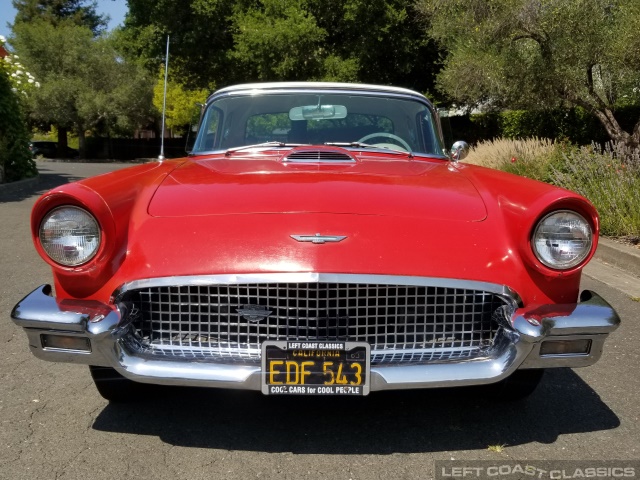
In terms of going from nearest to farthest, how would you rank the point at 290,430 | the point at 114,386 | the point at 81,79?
the point at 290,430, the point at 114,386, the point at 81,79

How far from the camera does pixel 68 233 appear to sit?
2.68 metres

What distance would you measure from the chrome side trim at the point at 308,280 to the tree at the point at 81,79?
34541 mm

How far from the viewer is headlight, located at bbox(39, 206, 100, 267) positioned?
267cm

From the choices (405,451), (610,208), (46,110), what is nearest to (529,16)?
(610,208)

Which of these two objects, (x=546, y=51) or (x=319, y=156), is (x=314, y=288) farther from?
(x=546, y=51)

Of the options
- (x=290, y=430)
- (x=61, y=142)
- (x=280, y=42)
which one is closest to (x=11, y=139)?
(x=280, y=42)

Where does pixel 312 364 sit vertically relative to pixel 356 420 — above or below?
above

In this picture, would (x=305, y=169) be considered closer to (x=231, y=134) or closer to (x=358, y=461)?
(x=231, y=134)

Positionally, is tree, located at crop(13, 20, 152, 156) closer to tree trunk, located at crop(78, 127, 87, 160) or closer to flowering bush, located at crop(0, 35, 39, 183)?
tree trunk, located at crop(78, 127, 87, 160)

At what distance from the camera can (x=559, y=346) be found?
102 inches

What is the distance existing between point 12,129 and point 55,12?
4035 centimetres

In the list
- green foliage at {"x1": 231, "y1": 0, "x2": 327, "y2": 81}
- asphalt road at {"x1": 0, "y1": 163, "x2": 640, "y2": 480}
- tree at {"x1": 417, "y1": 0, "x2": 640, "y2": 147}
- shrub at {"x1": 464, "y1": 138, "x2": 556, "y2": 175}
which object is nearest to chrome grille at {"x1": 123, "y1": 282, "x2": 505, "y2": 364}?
asphalt road at {"x1": 0, "y1": 163, "x2": 640, "y2": 480}

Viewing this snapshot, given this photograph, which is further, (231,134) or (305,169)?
(231,134)

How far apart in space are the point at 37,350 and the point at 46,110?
3554 cm
